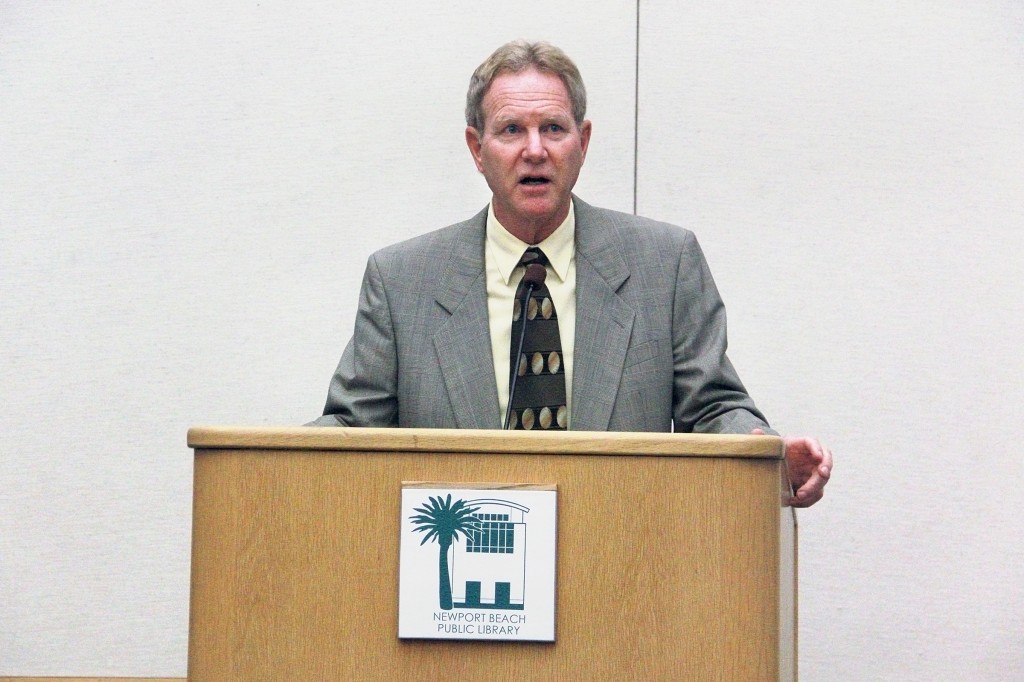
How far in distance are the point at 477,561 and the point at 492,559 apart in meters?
0.02

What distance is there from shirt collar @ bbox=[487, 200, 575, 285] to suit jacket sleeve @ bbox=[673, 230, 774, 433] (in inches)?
8.1

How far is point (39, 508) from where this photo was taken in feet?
9.75

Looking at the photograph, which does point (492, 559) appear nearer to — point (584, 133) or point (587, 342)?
point (587, 342)

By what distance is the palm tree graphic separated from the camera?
132 cm

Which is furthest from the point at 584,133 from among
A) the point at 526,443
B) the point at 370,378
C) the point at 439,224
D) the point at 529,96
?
the point at 526,443

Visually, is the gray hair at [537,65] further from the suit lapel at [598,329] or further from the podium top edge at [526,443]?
the podium top edge at [526,443]

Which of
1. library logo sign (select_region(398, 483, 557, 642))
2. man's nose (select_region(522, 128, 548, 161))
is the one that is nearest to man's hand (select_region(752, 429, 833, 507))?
library logo sign (select_region(398, 483, 557, 642))

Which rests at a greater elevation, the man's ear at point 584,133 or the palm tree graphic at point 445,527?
the man's ear at point 584,133

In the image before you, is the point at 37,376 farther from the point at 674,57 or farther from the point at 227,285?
the point at 674,57

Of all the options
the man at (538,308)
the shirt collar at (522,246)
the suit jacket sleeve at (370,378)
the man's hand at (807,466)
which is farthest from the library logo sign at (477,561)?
the shirt collar at (522,246)

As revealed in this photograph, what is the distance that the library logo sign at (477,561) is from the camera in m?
1.31

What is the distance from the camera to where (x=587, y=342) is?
205cm

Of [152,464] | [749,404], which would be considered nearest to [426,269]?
[749,404]

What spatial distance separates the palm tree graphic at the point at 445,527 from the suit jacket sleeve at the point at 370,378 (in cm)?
77
